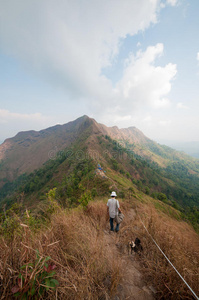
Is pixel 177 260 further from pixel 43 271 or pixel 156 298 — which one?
pixel 43 271

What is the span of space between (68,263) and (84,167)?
31207 mm

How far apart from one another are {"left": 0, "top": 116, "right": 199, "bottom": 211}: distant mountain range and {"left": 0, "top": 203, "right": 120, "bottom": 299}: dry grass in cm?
1429

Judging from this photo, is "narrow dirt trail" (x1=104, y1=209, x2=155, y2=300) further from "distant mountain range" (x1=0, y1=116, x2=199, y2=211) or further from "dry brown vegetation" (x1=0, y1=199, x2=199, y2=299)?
"distant mountain range" (x1=0, y1=116, x2=199, y2=211)

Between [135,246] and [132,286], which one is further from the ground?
[132,286]

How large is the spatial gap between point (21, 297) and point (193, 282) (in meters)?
2.36

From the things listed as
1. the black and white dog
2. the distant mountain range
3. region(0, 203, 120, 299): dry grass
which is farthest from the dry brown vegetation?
the distant mountain range

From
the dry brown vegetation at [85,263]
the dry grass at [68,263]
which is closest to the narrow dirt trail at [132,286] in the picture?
the dry brown vegetation at [85,263]

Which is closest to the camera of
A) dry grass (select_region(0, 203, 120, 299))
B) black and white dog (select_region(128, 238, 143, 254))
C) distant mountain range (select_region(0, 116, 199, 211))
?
dry grass (select_region(0, 203, 120, 299))

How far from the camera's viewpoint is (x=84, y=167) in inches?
1281

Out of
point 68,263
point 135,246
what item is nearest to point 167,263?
point 135,246

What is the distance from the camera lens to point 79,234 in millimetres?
2291

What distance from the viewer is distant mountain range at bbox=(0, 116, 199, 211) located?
33.8 meters

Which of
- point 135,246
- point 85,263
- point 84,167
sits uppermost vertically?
point 85,263

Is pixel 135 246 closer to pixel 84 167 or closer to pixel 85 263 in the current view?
pixel 85 263
